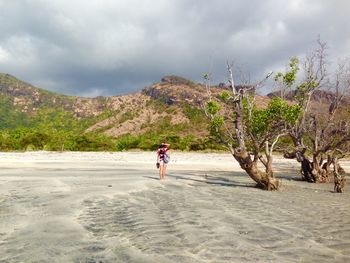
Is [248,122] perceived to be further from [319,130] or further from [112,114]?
[112,114]

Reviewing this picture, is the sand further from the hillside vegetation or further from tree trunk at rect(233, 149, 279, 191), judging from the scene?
the hillside vegetation

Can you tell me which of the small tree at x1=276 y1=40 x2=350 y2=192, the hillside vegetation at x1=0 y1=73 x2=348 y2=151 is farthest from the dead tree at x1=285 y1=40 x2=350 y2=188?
the hillside vegetation at x1=0 y1=73 x2=348 y2=151

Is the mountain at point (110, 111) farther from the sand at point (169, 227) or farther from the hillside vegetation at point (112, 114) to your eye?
the sand at point (169, 227)

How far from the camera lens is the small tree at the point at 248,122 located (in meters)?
17.2

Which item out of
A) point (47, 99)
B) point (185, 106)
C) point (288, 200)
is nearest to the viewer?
point (288, 200)

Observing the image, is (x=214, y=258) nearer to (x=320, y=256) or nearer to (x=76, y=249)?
(x=320, y=256)

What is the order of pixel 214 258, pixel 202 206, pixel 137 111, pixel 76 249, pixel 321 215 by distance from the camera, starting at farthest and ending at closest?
pixel 137 111, pixel 202 206, pixel 321 215, pixel 76 249, pixel 214 258

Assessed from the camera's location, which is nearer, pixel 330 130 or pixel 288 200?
pixel 288 200

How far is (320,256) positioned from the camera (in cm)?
659

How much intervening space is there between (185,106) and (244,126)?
10497cm

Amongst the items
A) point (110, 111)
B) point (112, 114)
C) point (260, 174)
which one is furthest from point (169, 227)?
point (110, 111)

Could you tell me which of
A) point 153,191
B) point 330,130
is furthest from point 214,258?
point 330,130

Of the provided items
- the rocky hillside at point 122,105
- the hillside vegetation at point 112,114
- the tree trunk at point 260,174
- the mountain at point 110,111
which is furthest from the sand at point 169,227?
the rocky hillside at point 122,105

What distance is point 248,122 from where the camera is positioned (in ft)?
59.1
